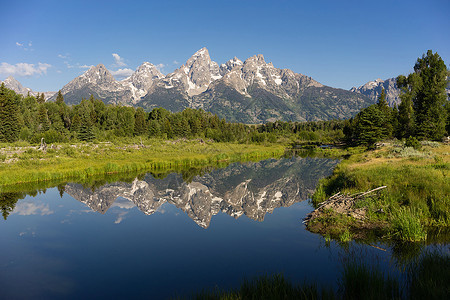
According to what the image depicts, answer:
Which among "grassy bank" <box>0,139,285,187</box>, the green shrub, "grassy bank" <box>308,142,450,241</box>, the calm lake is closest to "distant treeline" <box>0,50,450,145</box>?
"grassy bank" <box>0,139,285,187</box>

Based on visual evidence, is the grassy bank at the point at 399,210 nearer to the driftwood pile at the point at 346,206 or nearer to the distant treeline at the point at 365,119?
the driftwood pile at the point at 346,206

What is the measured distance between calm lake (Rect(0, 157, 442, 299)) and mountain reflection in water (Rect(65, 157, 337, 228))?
0.47ft

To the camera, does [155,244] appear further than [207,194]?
No

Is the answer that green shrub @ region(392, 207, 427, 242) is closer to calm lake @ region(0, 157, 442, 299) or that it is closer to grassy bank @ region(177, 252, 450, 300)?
calm lake @ region(0, 157, 442, 299)

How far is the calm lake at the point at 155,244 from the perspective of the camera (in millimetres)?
13422

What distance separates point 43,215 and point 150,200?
11068 millimetres

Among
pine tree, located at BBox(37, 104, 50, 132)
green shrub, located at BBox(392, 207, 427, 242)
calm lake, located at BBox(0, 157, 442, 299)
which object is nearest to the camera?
calm lake, located at BBox(0, 157, 442, 299)

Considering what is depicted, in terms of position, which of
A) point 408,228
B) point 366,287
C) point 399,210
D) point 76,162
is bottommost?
point 366,287

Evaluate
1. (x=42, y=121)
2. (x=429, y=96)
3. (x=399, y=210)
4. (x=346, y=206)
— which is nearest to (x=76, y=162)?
(x=346, y=206)

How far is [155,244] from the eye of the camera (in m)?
19.1

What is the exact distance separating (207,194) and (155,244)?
16.9 m

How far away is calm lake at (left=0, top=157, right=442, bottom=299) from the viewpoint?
1342 centimetres

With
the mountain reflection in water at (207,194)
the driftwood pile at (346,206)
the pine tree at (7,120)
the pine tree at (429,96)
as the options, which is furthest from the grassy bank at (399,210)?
the pine tree at (7,120)

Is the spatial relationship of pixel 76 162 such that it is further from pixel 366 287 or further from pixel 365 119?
pixel 365 119
